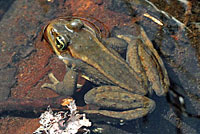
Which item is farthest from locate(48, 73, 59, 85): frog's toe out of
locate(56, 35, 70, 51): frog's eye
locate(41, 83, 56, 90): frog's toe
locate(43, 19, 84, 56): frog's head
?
locate(56, 35, 70, 51): frog's eye

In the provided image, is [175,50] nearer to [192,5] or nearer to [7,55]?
[192,5]

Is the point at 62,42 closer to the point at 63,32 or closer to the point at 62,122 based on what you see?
the point at 63,32

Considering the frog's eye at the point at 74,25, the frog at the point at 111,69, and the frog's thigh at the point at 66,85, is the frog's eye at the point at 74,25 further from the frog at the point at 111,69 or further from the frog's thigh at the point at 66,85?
the frog's thigh at the point at 66,85

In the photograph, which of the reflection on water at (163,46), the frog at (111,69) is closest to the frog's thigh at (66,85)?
the frog at (111,69)

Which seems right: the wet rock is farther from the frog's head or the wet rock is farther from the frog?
the frog's head

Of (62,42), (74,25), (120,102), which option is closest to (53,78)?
(62,42)

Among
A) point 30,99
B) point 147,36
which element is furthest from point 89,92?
point 147,36

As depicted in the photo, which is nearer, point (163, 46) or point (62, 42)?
point (62, 42)
